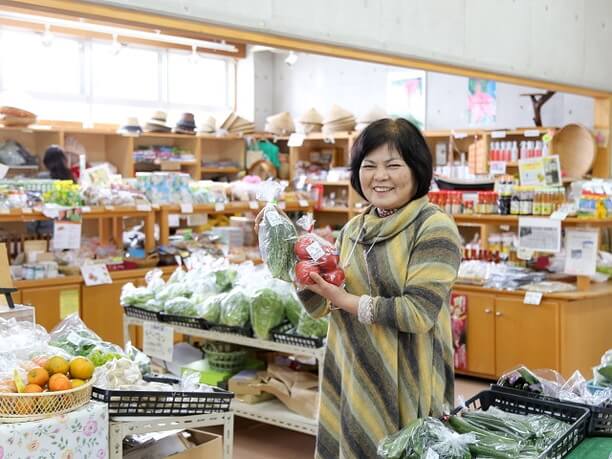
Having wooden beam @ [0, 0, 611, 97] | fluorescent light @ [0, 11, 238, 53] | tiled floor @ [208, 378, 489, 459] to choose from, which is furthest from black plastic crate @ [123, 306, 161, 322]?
fluorescent light @ [0, 11, 238, 53]

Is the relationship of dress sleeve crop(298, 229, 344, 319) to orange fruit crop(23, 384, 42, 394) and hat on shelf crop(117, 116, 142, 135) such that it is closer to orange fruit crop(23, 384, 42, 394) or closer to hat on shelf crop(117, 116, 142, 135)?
orange fruit crop(23, 384, 42, 394)

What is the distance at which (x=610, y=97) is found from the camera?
6871 mm

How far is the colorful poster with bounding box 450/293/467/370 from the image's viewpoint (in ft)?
18.7

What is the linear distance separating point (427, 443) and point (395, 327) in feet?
1.65

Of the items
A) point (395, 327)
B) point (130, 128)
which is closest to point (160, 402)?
point (395, 327)

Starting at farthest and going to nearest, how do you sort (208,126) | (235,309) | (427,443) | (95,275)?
(208,126) → (95,275) → (235,309) → (427,443)

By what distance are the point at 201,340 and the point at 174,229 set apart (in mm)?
3870

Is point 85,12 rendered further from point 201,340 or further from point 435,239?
point 201,340

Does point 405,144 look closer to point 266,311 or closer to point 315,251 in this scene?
point 315,251

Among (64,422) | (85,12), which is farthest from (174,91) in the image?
(64,422)

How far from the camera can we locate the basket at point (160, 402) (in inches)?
104

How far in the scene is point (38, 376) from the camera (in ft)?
7.85

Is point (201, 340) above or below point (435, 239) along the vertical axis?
below

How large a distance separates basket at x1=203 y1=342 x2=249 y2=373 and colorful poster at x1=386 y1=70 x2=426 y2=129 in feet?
17.8
